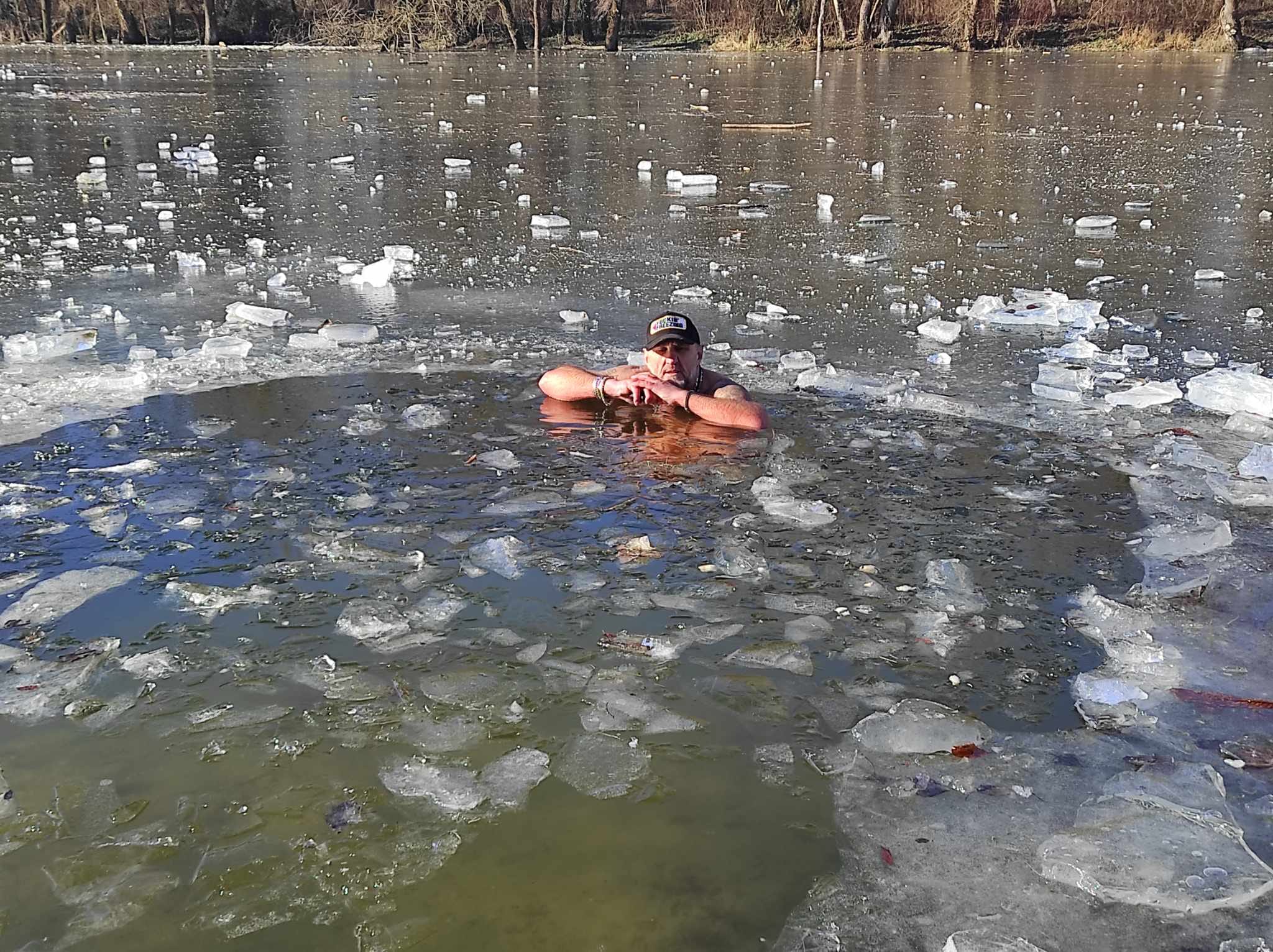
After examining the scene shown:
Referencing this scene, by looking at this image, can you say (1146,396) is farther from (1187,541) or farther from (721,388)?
(721,388)

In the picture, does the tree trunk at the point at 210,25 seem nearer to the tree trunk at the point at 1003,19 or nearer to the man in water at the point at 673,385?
the tree trunk at the point at 1003,19

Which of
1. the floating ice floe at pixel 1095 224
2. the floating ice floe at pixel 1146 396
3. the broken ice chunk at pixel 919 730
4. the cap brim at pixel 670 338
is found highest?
the floating ice floe at pixel 1095 224

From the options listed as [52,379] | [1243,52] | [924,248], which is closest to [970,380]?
[924,248]

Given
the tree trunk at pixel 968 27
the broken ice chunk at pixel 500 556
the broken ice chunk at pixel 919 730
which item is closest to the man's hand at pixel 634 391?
the broken ice chunk at pixel 500 556

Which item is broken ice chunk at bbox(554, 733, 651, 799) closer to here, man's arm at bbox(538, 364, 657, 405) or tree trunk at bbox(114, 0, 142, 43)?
man's arm at bbox(538, 364, 657, 405)

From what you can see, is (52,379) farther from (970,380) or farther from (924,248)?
(924,248)

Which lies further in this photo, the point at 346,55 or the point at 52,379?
the point at 346,55

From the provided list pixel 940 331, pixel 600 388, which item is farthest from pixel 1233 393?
pixel 600 388

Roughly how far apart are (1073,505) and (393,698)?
2602 millimetres

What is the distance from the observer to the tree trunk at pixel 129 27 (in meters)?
44.4

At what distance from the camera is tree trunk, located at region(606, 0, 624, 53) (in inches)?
1597

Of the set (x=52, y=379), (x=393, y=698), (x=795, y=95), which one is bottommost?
(x=393, y=698)

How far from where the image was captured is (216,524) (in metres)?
4.13

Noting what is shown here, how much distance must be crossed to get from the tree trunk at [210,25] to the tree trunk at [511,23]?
35.5 feet
